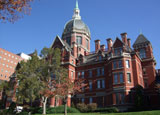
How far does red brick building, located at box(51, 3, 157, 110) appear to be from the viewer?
1565 inches

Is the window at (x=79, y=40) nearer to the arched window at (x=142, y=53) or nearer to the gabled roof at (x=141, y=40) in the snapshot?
the gabled roof at (x=141, y=40)

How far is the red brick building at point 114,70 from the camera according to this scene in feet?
130

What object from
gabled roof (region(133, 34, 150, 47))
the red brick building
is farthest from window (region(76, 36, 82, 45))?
gabled roof (region(133, 34, 150, 47))

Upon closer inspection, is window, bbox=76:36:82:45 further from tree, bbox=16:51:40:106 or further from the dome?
tree, bbox=16:51:40:106

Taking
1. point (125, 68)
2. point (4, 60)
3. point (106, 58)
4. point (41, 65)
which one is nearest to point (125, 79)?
point (125, 68)

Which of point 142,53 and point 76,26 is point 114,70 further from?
point 76,26

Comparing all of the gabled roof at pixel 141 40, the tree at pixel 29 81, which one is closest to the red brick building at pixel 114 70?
the gabled roof at pixel 141 40

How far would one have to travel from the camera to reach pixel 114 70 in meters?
41.3

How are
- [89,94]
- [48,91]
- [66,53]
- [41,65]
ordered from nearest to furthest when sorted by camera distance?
[48,91] < [41,65] < [89,94] < [66,53]

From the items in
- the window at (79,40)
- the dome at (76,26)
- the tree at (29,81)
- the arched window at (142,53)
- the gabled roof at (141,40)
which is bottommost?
the tree at (29,81)

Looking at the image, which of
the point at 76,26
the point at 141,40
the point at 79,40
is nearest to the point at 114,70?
the point at 141,40

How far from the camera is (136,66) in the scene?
4125 centimetres

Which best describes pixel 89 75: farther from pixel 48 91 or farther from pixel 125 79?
pixel 48 91

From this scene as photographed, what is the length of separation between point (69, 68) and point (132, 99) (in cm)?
1719
